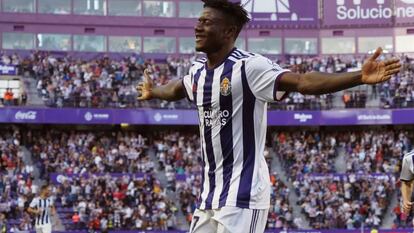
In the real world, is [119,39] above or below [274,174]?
above

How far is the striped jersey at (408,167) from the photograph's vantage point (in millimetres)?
10242

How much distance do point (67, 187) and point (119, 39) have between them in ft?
47.2

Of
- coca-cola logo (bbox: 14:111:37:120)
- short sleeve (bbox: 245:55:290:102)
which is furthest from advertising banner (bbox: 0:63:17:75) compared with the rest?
short sleeve (bbox: 245:55:290:102)

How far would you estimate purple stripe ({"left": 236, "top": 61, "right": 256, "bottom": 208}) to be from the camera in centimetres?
590

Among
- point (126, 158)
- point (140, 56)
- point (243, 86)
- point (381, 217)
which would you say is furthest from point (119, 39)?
point (243, 86)

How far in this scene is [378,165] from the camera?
37188 millimetres

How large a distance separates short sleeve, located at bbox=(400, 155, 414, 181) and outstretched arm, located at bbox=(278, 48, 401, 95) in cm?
498

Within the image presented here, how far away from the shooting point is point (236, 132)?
5.98 metres

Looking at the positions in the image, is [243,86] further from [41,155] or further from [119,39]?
[119,39]

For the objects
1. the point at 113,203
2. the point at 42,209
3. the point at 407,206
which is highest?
the point at 407,206

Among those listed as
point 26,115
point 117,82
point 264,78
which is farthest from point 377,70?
point 117,82

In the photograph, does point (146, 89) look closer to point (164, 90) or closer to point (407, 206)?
point (164, 90)

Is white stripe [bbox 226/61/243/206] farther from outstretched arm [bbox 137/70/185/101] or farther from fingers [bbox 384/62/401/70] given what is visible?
fingers [bbox 384/62/401/70]

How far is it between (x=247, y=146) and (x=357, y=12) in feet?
135
